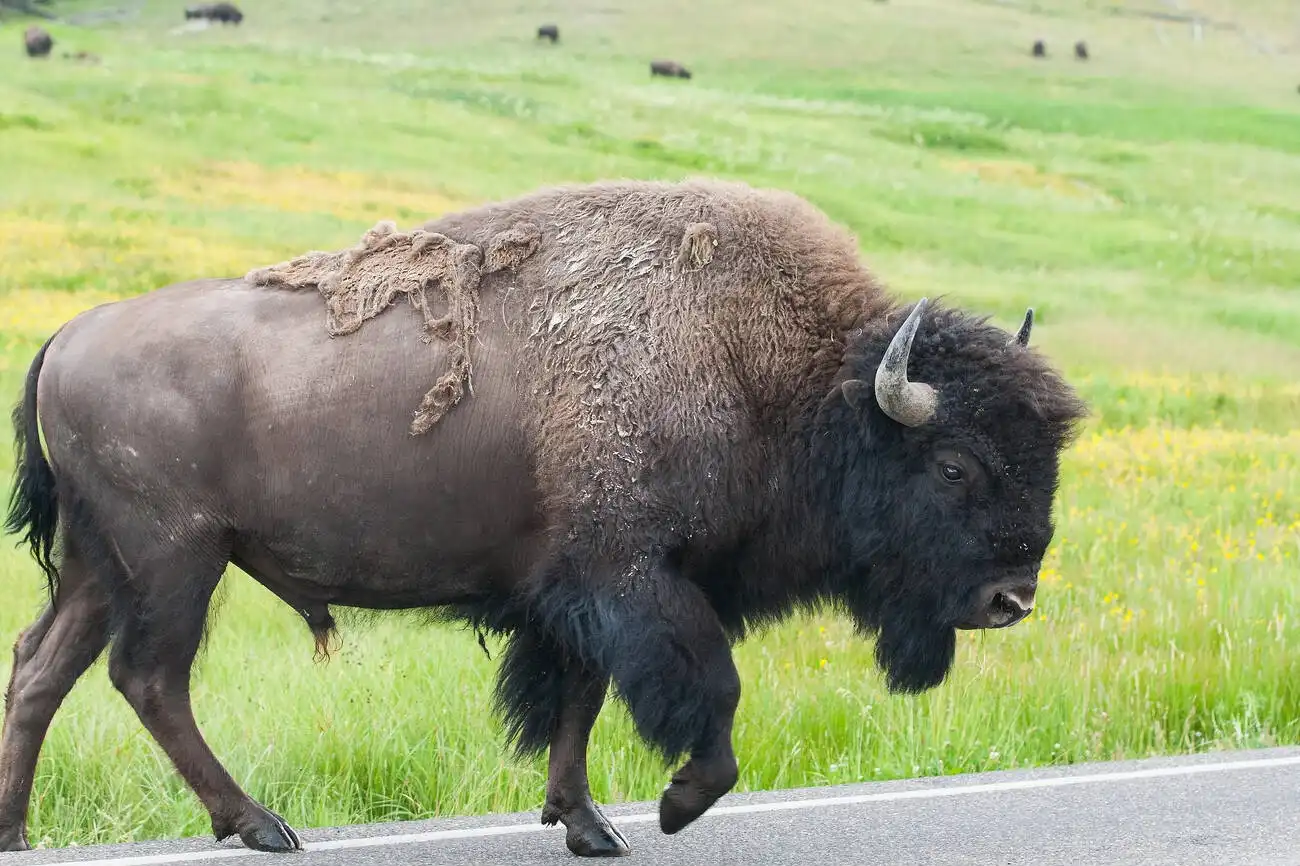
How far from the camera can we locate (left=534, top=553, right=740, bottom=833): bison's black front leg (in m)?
5.26

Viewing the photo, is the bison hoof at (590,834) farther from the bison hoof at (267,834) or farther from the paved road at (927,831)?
the bison hoof at (267,834)

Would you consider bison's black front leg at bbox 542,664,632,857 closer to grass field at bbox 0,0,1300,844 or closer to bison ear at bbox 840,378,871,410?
grass field at bbox 0,0,1300,844

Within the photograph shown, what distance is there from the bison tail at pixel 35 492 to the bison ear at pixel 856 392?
270 cm

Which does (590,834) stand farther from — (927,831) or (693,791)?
(927,831)

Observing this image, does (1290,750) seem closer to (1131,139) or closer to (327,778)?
(327,778)

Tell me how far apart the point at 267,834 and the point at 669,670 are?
55.0 inches

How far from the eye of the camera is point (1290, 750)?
677 centimetres

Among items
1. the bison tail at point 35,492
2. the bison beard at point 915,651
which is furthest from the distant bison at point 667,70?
the bison beard at point 915,651

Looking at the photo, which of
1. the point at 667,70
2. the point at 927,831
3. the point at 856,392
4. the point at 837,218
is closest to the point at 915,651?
the point at 927,831

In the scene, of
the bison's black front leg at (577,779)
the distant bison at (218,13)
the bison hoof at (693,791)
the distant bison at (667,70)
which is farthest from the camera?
the distant bison at (218,13)

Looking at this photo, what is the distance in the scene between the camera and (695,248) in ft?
19.0

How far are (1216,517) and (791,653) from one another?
5030 mm

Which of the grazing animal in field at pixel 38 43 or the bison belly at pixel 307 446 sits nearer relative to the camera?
the bison belly at pixel 307 446

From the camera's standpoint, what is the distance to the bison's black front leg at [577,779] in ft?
18.6
